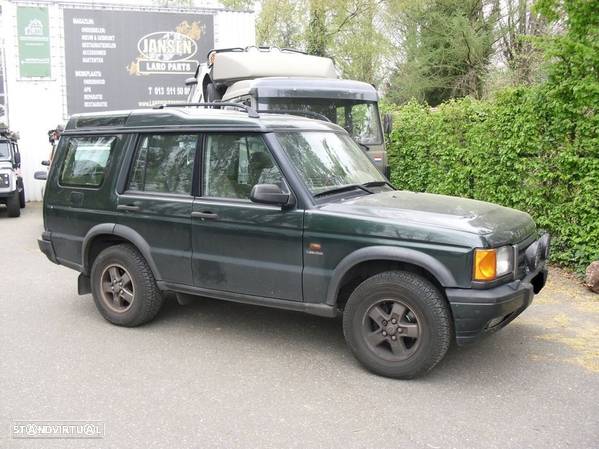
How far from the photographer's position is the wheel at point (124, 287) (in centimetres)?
549

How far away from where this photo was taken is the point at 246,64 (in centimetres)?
1047

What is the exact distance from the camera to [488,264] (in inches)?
160

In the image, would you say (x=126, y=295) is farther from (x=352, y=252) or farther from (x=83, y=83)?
(x=83, y=83)

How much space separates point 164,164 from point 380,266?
220 cm

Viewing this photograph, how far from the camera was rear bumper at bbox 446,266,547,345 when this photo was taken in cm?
405

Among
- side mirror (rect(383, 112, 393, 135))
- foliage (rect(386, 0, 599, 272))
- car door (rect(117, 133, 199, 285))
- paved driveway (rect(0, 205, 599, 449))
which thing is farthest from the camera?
side mirror (rect(383, 112, 393, 135))

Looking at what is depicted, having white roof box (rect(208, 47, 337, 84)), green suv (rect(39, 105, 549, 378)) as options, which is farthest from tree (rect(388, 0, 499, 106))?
green suv (rect(39, 105, 549, 378))

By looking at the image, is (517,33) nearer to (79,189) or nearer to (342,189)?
(342,189)

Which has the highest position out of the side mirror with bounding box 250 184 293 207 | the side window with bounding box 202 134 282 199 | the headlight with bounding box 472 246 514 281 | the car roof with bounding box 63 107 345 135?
the car roof with bounding box 63 107 345 135

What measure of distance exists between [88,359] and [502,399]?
318 cm

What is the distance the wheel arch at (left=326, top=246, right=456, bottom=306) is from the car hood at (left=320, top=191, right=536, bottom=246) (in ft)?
0.78

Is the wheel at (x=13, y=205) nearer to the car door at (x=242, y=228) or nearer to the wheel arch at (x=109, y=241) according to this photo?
the wheel arch at (x=109, y=241)

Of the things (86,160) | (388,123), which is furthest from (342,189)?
(388,123)

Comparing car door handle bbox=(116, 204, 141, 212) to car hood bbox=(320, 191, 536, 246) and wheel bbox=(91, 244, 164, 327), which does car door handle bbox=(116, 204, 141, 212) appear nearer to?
wheel bbox=(91, 244, 164, 327)
